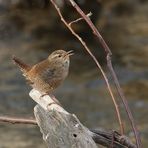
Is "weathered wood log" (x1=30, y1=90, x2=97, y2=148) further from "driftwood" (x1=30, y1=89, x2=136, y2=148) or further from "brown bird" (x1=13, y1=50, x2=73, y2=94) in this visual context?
"brown bird" (x1=13, y1=50, x2=73, y2=94)

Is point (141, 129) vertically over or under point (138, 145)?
→ under

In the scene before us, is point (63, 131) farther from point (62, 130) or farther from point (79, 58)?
point (79, 58)

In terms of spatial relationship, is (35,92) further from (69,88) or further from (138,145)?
(69,88)

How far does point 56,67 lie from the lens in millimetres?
4074

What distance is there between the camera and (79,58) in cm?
1052

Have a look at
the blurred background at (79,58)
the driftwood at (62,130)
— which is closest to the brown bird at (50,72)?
the driftwood at (62,130)

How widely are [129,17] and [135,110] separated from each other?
3.46 metres

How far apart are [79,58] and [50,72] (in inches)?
253

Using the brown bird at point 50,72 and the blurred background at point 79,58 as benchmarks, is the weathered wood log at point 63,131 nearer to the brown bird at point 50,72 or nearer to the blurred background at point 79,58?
the brown bird at point 50,72

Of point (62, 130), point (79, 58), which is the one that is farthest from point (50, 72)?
point (79, 58)

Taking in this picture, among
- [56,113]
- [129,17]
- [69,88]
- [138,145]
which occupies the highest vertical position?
[56,113]

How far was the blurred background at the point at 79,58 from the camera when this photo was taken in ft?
28.7

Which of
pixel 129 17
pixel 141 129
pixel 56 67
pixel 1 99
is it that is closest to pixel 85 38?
pixel 129 17

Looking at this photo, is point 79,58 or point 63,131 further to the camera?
point 79,58
